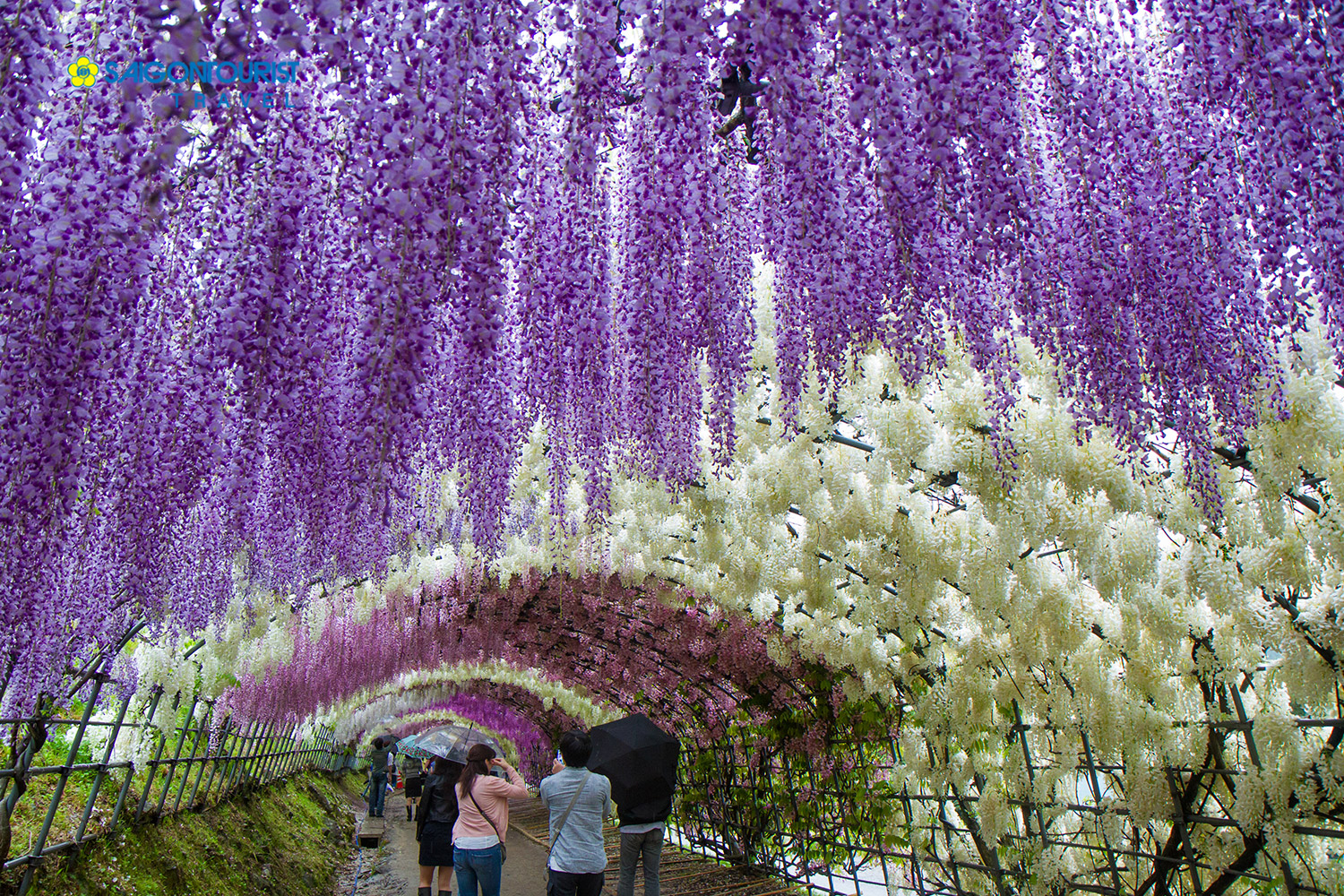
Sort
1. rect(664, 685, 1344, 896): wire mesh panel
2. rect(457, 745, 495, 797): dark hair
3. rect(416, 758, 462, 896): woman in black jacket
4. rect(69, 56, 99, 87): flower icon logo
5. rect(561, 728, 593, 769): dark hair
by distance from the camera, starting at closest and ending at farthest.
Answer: rect(69, 56, 99, 87): flower icon logo, rect(664, 685, 1344, 896): wire mesh panel, rect(561, 728, 593, 769): dark hair, rect(457, 745, 495, 797): dark hair, rect(416, 758, 462, 896): woman in black jacket

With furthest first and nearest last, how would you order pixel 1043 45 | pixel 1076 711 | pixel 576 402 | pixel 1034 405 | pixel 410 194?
pixel 1076 711 → pixel 1034 405 → pixel 576 402 → pixel 1043 45 → pixel 410 194

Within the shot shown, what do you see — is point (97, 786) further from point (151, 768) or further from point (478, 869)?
point (478, 869)

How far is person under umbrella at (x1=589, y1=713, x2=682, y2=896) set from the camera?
6168mm

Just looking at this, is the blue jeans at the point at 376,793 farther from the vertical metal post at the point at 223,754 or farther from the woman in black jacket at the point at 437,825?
the woman in black jacket at the point at 437,825

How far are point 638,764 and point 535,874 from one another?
5357 millimetres

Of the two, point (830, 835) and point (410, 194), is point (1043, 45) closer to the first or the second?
point (410, 194)

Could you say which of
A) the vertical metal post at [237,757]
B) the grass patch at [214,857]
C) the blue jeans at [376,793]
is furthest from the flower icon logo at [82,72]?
the blue jeans at [376,793]

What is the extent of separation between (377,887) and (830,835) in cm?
536

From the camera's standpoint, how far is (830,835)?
919 centimetres

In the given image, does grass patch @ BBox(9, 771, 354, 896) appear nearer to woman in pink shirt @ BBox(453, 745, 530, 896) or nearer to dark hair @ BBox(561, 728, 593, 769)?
woman in pink shirt @ BBox(453, 745, 530, 896)

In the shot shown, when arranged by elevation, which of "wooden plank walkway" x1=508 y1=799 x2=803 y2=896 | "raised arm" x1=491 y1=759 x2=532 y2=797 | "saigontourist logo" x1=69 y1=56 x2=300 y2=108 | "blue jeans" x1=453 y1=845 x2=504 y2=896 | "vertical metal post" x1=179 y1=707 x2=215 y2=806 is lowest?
"wooden plank walkway" x1=508 y1=799 x2=803 y2=896

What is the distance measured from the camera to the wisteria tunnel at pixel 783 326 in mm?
1999

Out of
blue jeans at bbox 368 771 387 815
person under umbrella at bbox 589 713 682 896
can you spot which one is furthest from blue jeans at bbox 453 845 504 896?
blue jeans at bbox 368 771 387 815

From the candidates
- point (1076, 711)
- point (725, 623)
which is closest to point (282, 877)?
point (725, 623)
